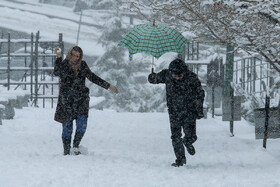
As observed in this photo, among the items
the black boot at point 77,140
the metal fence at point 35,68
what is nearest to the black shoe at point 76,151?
the black boot at point 77,140

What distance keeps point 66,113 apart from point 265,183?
10.5 feet

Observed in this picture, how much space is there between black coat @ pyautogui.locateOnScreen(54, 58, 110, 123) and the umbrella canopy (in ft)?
3.53

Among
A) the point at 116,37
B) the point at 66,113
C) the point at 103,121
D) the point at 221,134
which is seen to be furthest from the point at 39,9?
the point at 66,113

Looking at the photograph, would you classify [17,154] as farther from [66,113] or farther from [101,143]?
[101,143]

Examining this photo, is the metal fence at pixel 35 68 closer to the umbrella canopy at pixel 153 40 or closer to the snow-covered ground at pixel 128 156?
the snow-covered ground at pixel 128 156

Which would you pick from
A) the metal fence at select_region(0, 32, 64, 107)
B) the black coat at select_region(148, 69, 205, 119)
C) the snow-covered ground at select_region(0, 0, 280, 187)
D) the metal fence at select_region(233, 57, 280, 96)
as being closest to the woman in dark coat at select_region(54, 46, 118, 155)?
the snow-covered ground at select_region(0, 0, 280, 187)

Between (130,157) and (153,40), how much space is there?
77.0 inches

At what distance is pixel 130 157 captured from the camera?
8.64 meters

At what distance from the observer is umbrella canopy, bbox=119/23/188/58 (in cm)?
866

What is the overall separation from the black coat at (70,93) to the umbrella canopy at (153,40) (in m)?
1.08

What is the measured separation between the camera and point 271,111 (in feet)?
33.4

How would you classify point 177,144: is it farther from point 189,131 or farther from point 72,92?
point 72,92

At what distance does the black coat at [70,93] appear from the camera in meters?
8.11

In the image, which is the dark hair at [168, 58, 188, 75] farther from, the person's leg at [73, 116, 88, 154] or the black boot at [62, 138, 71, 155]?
the black boot at [62, 138, 71, 155]
